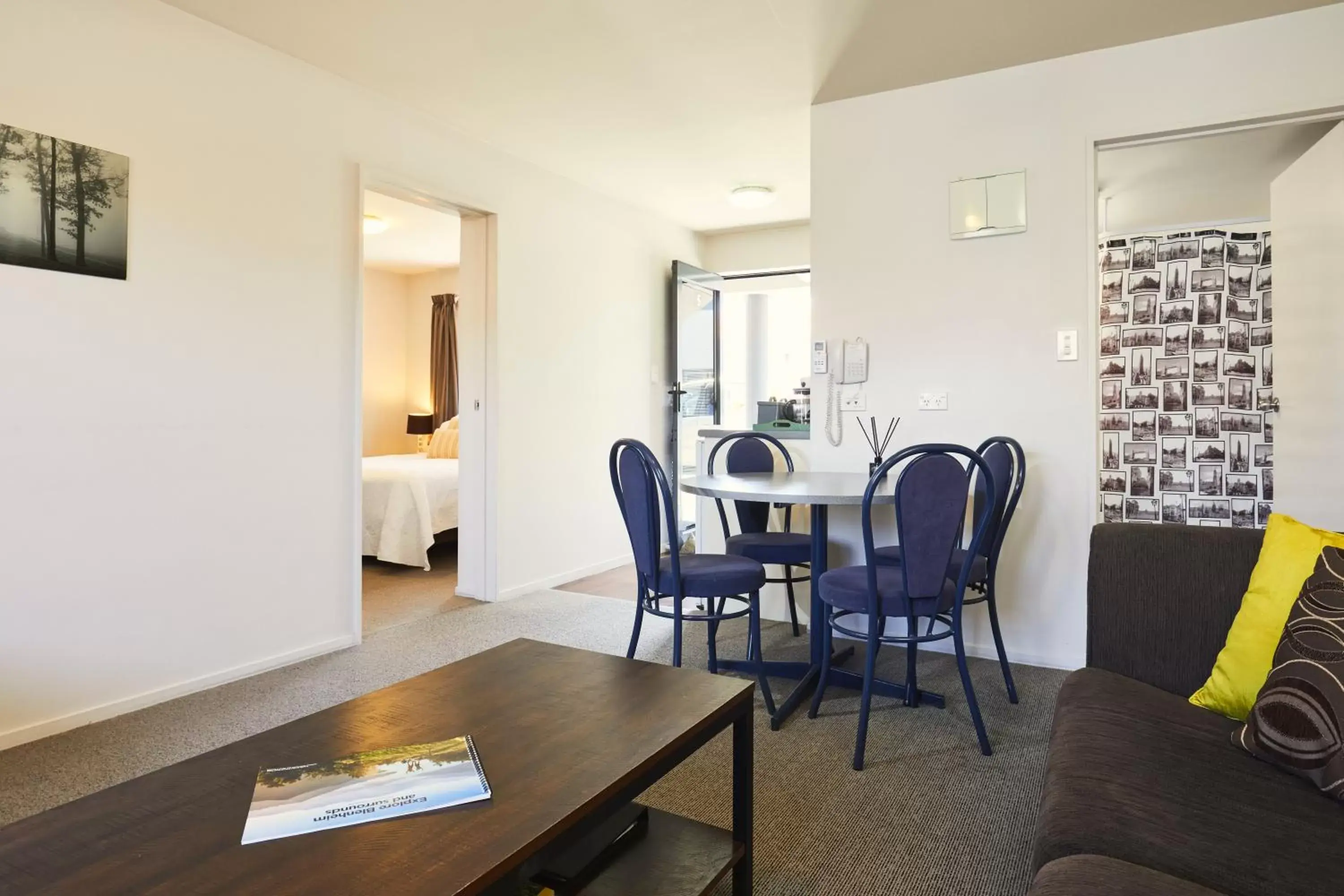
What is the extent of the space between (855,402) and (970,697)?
5.12 feet

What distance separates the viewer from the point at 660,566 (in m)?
2.56

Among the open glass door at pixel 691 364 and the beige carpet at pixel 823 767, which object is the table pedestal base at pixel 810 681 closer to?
the beige carpet at pixel 823 767

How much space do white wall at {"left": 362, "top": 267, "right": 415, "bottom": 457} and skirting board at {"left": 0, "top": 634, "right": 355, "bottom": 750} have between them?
4.49 metres

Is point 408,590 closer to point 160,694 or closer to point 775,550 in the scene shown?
point 160,694

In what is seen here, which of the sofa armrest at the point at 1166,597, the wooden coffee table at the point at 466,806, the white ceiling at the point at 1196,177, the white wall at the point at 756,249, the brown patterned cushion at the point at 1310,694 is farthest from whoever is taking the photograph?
the white wall at the point at 756,249

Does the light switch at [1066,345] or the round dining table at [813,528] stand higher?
the light switch at [1066,345]

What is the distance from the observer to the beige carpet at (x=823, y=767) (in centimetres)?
167

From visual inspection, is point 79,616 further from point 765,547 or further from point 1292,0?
point 1292,0

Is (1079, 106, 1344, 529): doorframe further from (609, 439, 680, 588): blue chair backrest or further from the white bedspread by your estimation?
the white bedspread

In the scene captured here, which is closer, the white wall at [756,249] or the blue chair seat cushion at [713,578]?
the blue chair seat cushion at [713,578]

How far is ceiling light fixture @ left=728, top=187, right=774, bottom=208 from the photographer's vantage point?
4.94 m

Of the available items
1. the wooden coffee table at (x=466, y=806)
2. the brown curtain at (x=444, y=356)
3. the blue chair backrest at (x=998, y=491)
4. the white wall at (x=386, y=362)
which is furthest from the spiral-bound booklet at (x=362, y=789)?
the white wall at (x=386, y=362)

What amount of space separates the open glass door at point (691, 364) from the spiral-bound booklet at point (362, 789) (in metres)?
4.45

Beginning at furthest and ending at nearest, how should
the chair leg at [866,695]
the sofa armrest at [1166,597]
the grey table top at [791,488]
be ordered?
the grey table top at [791,488] → the chair leg at [866,695] → the sofa armrest at [1166,597]
